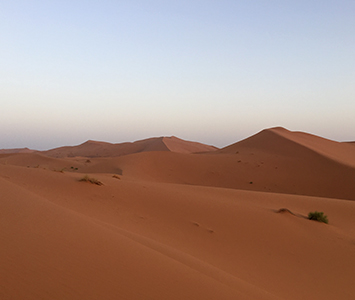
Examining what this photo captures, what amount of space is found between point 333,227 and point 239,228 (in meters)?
3.05

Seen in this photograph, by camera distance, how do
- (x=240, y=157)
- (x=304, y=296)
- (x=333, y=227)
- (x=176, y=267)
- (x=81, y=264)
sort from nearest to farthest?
(x=81, y=264) → (x=176, y=267) → (x=304, y=296) → (x=333, y=227) → (x=240, y=157)

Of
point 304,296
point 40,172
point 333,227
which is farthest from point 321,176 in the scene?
point 40,172

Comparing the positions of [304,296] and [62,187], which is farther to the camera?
[62,187]

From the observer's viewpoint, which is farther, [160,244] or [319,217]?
[319,217]

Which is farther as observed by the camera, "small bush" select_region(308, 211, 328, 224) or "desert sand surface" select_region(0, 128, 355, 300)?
"small bush" select_region(308, 211, 328, 224)

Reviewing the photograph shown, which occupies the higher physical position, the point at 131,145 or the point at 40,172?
the point at 131,145

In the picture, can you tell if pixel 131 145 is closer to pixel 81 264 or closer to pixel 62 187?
pixel 62 187

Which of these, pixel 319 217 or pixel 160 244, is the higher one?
pixel 319 217

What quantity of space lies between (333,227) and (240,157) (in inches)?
606

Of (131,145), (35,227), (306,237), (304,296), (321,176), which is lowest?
(304,296)

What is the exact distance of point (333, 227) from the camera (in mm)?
7586

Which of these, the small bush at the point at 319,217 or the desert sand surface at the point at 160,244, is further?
the small bush at the point at 319,217

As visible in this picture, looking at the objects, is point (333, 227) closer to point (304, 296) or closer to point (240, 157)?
point (304, 296)

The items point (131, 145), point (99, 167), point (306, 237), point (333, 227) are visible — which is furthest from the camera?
point (131, 145)
